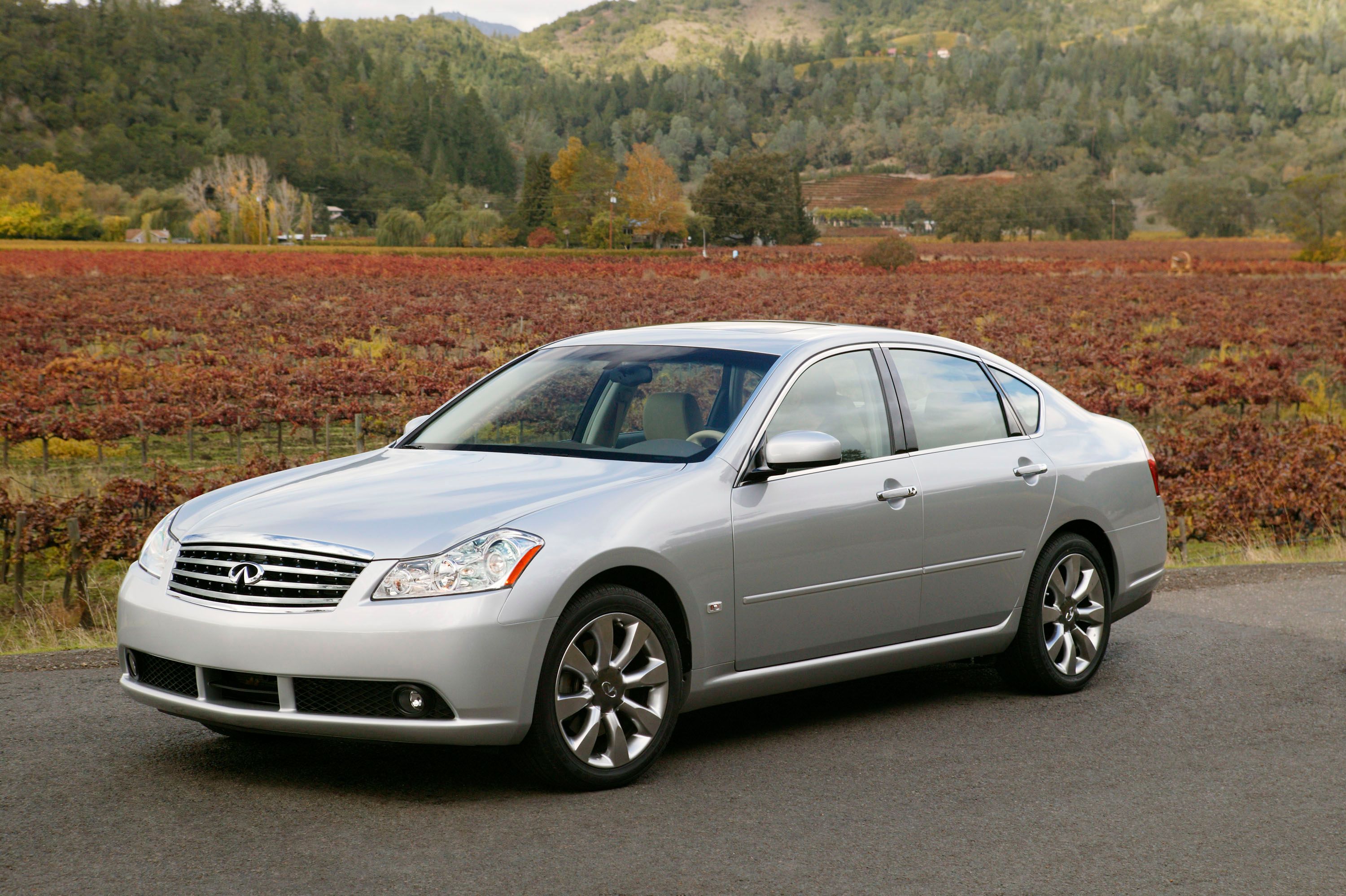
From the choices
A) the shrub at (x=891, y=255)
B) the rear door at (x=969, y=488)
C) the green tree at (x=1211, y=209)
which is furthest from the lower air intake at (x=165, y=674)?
the green tree at (x=1211, y=209)

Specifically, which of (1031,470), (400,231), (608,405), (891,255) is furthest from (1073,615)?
(400,231)

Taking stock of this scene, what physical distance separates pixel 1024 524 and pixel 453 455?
2.68 metres

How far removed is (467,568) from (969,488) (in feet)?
8.65

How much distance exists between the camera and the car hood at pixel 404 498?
5051mm

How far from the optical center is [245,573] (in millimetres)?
5055

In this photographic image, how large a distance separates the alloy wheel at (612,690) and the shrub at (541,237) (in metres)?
134

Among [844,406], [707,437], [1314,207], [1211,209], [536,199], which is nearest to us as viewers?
[707,437]

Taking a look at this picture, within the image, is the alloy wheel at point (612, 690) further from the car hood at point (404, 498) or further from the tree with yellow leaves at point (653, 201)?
the tree with yellow leaves at point (653, 201)

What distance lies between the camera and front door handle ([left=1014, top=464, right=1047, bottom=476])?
6910mm

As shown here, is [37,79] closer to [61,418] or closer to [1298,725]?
[61,418]

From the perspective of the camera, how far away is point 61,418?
18016 millimetres

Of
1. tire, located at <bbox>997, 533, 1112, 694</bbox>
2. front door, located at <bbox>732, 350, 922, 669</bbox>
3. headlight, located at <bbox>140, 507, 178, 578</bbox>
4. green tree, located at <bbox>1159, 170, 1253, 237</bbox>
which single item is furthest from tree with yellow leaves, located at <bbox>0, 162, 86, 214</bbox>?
front door, located at <bbox>732, 350, 922, 669</bbox>

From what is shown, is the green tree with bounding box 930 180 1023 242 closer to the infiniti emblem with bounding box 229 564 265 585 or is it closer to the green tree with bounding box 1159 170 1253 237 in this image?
the green tree with bounding box 1159 170 1253 237

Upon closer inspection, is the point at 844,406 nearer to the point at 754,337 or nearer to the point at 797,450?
the point at 754,337
